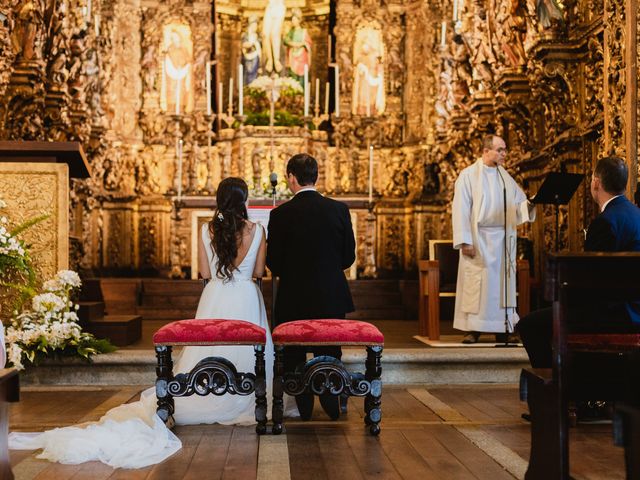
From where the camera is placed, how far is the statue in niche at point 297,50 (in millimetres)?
15609

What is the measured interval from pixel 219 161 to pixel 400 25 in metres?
4.05

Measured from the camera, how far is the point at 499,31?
11.4 metres

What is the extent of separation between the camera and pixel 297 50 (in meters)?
15.7

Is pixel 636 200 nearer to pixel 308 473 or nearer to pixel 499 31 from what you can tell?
pixel 308 473

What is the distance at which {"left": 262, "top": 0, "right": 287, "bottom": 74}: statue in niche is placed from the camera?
15547 mm

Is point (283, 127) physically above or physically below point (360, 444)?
above

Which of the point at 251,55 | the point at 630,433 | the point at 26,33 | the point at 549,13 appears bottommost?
the point at 630,433

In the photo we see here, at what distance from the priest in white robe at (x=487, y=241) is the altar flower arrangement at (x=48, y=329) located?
3.30 metres

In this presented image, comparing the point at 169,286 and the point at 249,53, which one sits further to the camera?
the point at 249,53

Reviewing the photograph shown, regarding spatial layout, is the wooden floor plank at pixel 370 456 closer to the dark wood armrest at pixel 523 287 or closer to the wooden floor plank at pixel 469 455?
the wooden floor plank at pixel 469 455

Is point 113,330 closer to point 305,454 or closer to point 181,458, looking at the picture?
point 181,458

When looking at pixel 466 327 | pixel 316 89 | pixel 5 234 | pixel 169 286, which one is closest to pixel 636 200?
pixel 466 327

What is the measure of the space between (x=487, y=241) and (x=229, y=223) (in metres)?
3.17

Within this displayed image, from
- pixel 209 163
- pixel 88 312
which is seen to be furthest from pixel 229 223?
pixel 209 163
